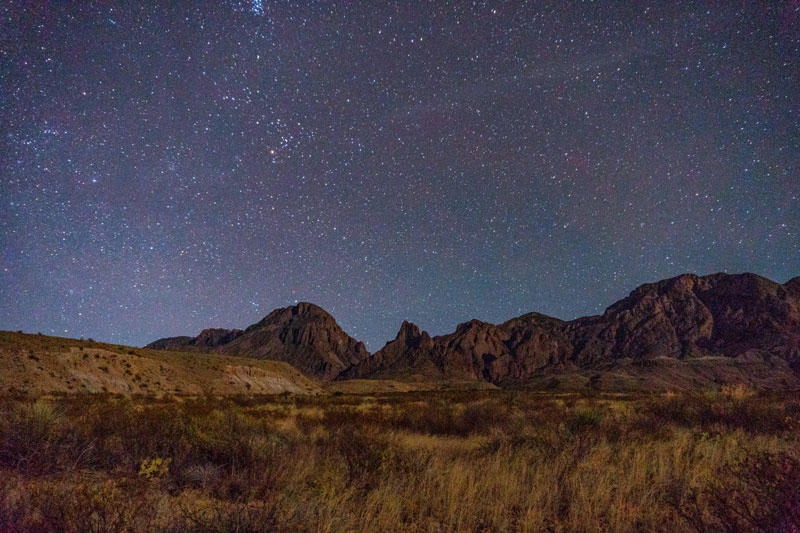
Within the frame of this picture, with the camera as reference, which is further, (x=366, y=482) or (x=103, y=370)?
(x=103, y=370)

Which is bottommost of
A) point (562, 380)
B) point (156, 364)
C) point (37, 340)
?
point (562, 380)

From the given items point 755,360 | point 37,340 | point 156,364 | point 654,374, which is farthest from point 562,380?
point 37,340

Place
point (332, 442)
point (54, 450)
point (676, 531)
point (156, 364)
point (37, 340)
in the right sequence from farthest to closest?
point (156, 364) → point (37, 340) → point (332, 442) → point (54, 450) → point (676, 531)

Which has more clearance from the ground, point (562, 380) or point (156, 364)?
point (156, 364)

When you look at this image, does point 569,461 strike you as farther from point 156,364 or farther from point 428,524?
point 156,364

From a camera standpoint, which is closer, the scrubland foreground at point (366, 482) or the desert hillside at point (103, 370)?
the scrubland foreground at point (366, 482)

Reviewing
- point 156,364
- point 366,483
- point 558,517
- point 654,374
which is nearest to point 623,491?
point 558,517

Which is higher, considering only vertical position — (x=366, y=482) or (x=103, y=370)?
(x=366, y=482)

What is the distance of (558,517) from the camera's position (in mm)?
4926

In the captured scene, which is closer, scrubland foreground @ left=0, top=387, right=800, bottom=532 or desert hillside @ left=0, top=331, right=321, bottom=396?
scrubland foreground @ left=0, top=387, right=800, bottom=532

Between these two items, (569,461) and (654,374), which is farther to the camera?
(654,374)

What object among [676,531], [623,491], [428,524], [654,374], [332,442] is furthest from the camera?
[654,374]

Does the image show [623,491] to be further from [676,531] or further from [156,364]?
[156,364]

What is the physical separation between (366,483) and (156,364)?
58713 millimetres
